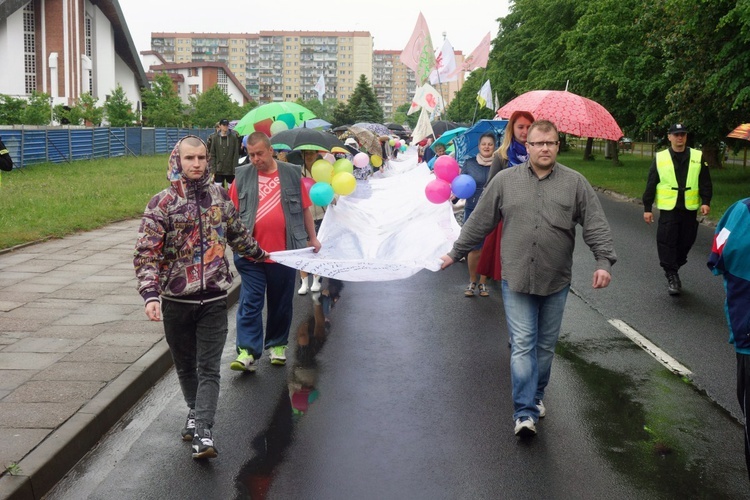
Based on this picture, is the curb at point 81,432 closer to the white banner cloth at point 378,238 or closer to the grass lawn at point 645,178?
the white banner cloth at point 378,238

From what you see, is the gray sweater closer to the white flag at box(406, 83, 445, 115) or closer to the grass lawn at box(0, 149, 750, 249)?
the grass lawn at box(0, 149, 750, 249)

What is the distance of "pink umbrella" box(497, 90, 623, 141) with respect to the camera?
7512 millimetres

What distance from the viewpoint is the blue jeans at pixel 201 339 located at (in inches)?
206

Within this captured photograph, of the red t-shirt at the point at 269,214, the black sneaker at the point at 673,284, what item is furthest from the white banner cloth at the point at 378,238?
the black sneaker at the point at 673,284

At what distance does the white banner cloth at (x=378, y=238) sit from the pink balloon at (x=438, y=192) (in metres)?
0.20

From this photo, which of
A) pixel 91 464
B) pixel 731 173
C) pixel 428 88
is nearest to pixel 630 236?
pixel 428 88

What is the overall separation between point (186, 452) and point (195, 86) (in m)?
118

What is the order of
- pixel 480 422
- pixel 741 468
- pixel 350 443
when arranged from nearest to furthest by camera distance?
pixel 741 468
pixel 350 443
pixel 480 422

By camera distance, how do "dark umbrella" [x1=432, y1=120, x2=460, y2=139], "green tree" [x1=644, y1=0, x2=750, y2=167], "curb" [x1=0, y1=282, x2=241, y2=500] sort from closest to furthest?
"curb" [x1=0, y1=282, x2=241, y2=500], "green tree" [x1=644, y1=0, x2=750, y2=167], "dark umbrella" [x1=432, y1=120, x2=460, y2=139]

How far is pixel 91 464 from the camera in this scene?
5.17 metres

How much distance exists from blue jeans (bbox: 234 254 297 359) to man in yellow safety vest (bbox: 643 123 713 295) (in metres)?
4.90

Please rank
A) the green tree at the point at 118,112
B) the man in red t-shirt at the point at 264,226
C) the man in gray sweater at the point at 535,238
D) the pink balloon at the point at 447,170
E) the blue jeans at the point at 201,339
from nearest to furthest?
the blue jeans at the point at 201,339
the man in gray sweater at the point at 535,238
the man in red t-shirt at the point at 264,226
the pink balloon at the point at 447,170
the green tree at the point at 118,112

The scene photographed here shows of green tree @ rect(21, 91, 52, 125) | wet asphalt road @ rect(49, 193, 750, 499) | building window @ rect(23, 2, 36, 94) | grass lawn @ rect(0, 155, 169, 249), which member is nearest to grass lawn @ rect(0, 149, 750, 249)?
grass lawn @ rect(0, 155, 169, 249)

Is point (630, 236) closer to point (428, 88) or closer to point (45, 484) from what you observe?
point (428, 88)
